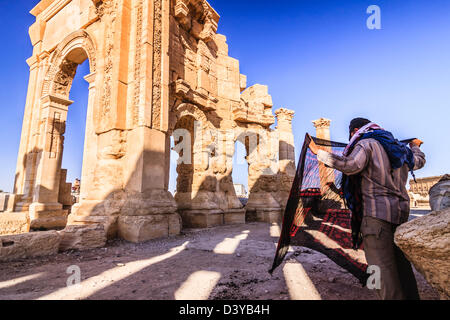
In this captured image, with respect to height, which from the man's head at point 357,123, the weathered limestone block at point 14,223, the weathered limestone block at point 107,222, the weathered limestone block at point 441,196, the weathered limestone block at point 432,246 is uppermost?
the man's head at point 357,123

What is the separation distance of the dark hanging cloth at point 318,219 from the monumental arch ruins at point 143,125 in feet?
10.4

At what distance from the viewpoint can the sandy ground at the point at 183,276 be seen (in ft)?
7.22

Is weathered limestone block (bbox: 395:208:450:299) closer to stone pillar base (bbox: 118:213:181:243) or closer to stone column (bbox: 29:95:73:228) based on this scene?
stone pillar base (bbox: 118:213:181:243)

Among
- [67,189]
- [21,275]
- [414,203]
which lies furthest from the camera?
[414,203]

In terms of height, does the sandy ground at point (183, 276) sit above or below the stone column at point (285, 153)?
below

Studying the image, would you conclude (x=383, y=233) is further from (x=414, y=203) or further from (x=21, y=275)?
(x=414, y=203)

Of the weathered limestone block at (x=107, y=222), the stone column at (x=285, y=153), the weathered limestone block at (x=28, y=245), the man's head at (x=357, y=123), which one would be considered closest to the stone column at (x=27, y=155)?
the weathered limestone block at (x=107, y=222)

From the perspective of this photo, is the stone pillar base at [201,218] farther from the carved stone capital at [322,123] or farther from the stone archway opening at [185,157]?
the carved stone capital at [322,123]

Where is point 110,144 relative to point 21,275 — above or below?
above

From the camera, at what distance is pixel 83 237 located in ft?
13.2

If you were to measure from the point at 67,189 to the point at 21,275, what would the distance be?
7.06 m
